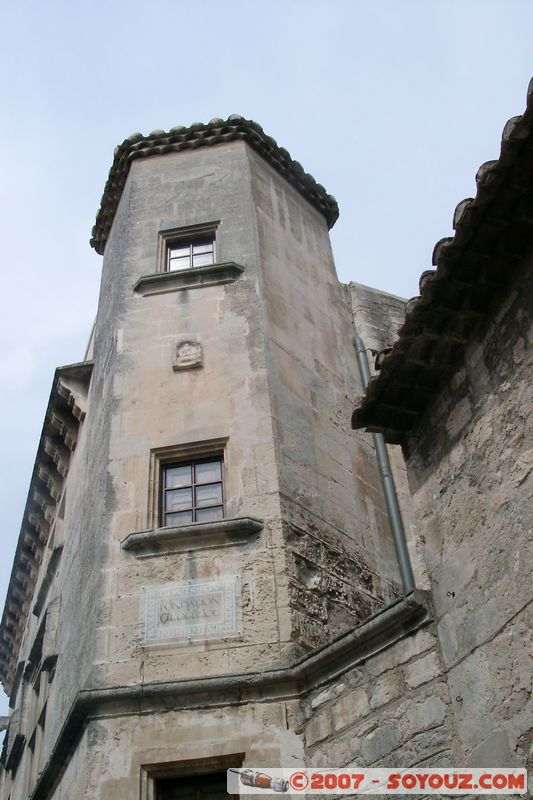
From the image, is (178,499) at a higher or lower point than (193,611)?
higher

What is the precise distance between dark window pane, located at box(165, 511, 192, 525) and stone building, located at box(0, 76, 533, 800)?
21mm

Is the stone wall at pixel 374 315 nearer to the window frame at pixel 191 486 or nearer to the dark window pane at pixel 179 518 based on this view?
the window frame at pixel 191 486

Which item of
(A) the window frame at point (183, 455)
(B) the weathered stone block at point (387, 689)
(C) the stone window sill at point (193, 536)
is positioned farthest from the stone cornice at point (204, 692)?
(A) the window frame at point (183, 455)

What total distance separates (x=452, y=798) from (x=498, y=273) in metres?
3.09

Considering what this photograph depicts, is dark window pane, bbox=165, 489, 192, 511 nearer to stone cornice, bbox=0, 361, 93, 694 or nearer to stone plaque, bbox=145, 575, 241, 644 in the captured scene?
stone plaque, bbox=145, 575, 241, 644

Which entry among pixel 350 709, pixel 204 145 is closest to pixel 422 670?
pixel 350 709

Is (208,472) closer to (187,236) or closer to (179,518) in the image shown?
(179,518)

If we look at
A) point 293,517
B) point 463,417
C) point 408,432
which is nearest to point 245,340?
point 293,517

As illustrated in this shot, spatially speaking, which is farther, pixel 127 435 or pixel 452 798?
pixel 127 435

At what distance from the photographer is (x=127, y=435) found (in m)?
9.58

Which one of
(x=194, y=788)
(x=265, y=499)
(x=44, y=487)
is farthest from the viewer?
(x=44, y=487)

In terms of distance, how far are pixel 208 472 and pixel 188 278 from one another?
2.97m

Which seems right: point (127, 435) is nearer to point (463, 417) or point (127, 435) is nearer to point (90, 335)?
point (463, 417)

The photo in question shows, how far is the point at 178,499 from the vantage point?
9.06 meters
